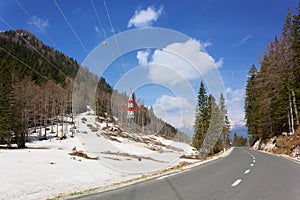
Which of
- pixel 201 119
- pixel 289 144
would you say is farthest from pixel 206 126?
pixel 289 144

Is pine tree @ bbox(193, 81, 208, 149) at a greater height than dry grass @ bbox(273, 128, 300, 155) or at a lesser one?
greater

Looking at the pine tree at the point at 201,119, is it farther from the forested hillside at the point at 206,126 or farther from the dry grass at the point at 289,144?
the dry grass at the point at 289,144

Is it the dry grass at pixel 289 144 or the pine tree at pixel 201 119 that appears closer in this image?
the dry grass at pixel 289 144

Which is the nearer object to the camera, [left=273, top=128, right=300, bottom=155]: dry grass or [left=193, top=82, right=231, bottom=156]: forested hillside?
[left=273, top=128, right=300, bottom=155]: dry grass

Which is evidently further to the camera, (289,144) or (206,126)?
(206,126)

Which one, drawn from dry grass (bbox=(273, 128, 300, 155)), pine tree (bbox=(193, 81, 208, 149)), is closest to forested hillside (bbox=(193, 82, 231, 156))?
pine tree (bbox=(193, 81, 208, 149))

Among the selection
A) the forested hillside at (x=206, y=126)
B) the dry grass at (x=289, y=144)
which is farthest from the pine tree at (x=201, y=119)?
the dry grass at (x=289, y=144)

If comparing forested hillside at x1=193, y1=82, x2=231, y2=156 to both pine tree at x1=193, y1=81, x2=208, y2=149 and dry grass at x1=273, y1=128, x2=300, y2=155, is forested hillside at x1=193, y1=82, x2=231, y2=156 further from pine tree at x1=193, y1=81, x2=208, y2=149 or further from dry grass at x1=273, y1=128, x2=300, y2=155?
dry grass at x1=273, y1=128, x2=300, y2=155

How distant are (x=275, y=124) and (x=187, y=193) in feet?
166

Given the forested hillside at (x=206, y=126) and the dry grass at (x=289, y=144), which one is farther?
the forested hillside at (x=206, y=126)

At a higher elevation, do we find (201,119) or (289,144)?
(201,119)

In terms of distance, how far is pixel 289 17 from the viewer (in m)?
40.8

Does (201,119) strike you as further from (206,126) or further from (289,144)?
(289,144)

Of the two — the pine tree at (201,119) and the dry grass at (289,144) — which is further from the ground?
the pine tree at (201,119)
